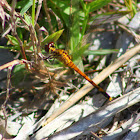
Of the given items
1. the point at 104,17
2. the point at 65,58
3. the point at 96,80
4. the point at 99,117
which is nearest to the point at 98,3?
the point at 104,17

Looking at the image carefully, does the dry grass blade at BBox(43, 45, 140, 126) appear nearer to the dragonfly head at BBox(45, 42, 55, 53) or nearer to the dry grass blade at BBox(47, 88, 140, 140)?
the dry grass blade at BBox(47, 88, 140, 140)

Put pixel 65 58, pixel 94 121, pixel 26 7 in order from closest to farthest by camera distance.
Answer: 1. pixel 26 7
2. pixel 94 121
3. pixel 65 58

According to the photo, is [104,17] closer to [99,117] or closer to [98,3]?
[98,3]

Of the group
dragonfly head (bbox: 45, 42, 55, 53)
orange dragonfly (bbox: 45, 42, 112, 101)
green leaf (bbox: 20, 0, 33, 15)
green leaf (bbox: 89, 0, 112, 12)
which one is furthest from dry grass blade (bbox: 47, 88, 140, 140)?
green leaf (bbox: 20, 0, 33, 15)

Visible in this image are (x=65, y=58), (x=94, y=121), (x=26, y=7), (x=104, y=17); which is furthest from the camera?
(x=104, y=17)

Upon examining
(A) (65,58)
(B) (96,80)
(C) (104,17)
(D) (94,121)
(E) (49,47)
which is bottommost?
(D) (94,121)

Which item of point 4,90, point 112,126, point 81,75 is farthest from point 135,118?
point 4,90

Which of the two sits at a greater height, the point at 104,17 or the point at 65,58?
the point at 104,17

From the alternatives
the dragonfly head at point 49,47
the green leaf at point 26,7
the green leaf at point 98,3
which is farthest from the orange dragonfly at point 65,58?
the green leaf at point 98,3

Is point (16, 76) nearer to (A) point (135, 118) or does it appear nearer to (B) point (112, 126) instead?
(B) point (112, 126)
